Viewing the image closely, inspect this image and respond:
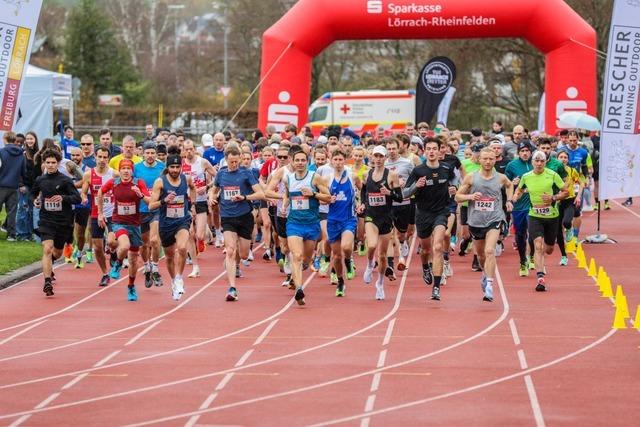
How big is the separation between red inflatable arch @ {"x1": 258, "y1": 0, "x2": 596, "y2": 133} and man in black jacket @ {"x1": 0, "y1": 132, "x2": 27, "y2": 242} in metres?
7.08

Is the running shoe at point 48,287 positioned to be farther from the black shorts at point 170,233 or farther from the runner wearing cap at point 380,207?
the runner wearing cap at point 380,207

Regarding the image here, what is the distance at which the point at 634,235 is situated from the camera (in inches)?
1010

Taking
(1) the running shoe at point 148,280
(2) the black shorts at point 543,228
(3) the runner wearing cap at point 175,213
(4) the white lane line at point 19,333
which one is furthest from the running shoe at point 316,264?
(4) the white lane line at point 19,333

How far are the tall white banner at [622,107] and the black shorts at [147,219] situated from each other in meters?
6.84

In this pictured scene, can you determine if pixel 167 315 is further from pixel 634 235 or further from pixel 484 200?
pixel 634 235

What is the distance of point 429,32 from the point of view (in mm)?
29016

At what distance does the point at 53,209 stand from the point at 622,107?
8317mm

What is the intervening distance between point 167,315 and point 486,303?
3.77m

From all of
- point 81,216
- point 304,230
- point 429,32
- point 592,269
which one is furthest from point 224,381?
point 429,32

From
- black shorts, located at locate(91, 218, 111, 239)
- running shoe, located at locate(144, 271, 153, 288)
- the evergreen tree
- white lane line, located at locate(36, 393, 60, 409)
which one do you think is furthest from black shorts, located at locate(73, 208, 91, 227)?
the evergreen tree

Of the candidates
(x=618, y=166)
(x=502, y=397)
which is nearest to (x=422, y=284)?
(x=618, y=166)

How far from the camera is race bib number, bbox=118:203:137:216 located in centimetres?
1714

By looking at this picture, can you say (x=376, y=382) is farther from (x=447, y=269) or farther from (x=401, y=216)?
(x=447, y=269)

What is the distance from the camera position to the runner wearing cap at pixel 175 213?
16797 mm
